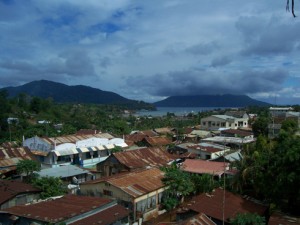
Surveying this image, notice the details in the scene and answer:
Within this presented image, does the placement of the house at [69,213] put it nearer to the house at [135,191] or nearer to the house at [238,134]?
the house at [135,191]

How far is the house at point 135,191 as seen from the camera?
20.4 meters

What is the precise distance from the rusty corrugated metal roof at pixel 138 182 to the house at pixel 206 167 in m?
4.98

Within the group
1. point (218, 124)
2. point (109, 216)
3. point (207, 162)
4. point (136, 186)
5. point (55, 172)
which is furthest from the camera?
point (218, 124)

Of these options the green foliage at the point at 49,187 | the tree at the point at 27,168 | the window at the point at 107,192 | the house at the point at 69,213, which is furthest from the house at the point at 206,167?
the tree at the point at 27,168

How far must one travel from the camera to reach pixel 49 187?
22.2 meters

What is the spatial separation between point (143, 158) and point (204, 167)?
5499mm

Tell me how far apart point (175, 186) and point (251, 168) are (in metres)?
5.19

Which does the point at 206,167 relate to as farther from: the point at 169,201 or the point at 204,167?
the point at 169,201

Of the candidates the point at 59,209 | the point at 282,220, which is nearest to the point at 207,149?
the point at 282,220

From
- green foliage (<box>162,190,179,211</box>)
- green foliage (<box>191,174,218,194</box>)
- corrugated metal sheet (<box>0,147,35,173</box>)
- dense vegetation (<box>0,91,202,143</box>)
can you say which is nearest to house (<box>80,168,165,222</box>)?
A: green foliage (<box>162,190,179,211</box>)

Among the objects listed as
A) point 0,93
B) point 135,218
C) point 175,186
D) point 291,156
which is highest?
Answer: point 0,93

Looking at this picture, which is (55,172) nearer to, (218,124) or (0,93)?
(218,124)

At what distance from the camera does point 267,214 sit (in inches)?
768

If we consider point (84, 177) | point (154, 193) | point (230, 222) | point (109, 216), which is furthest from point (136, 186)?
point (84, 177)
